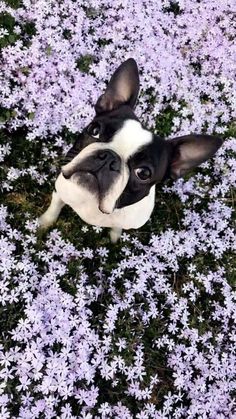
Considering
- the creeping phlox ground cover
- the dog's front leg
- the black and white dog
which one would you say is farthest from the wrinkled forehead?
the creeping phlox ground cover

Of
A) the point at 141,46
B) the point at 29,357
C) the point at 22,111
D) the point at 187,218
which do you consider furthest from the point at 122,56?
the point at 29,357

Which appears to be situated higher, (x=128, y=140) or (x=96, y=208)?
(x=128, y=140)

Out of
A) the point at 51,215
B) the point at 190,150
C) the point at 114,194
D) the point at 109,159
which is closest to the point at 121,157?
the point at 109,159

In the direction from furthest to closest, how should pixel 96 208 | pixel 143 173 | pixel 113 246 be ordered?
pixel 113 246 < pixel 96 208 < pixel 143 173

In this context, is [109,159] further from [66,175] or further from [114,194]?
[66,175]

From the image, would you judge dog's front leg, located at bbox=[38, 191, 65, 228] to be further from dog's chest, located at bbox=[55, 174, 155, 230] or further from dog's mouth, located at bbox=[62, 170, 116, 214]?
dog's mouth, located at bbox=[62, 170, 116, 214]

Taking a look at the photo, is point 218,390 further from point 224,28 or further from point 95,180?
point 224,28

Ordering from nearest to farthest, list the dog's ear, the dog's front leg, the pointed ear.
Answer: the pointed ear → the dog's ear → the dog's front leg

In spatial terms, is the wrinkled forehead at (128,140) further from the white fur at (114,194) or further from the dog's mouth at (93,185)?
the dog's mouth at (93,185)
